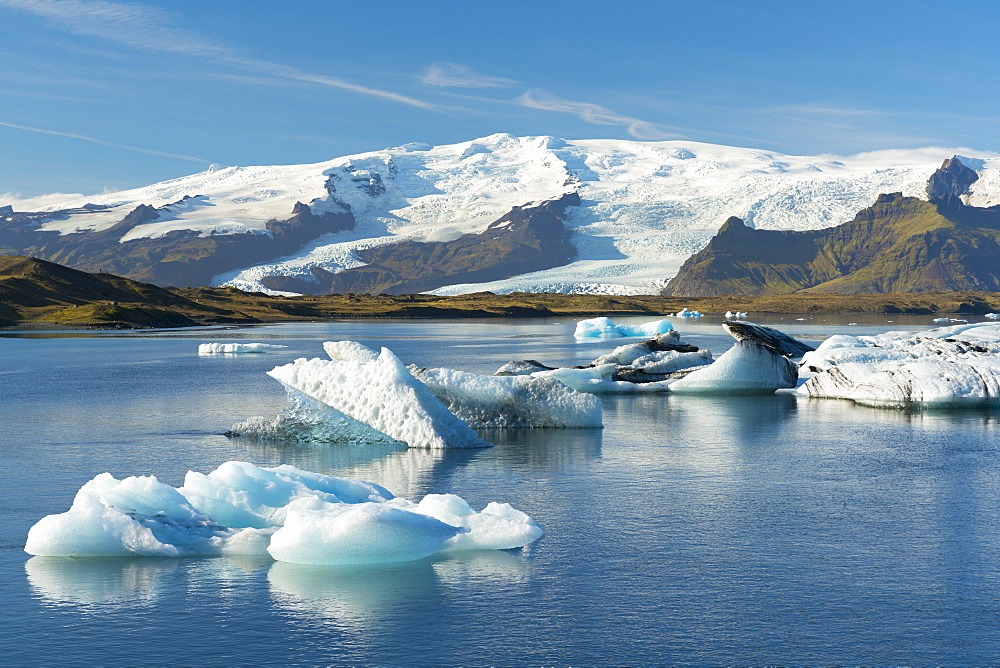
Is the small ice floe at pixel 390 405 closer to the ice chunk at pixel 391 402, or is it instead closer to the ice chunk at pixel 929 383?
the ice chunk at pixel 391 402

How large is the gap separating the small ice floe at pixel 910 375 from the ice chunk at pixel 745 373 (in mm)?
777

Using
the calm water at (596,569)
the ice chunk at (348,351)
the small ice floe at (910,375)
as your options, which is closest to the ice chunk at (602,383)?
the small ice floe at (910,375)

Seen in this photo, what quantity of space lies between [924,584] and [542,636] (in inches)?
146

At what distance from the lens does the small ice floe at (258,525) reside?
961 cm

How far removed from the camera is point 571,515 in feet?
38.9

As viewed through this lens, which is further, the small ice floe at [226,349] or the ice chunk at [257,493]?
the small ice floe at [226,349]

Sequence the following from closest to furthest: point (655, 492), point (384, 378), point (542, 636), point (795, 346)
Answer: point (542, 636)
point (655, 492)
point (384, 378)
point (795, 346)

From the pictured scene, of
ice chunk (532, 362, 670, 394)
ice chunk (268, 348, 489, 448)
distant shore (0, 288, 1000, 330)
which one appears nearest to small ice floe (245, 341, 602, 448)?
ice chunk (268, 348, 489, 448)

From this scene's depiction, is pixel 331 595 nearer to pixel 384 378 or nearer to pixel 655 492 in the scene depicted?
pixel 655 492

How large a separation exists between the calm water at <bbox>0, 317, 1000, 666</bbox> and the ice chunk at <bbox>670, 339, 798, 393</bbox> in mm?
6505

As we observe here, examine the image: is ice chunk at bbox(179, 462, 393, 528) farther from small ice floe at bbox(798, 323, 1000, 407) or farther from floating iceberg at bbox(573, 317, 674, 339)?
floating iceberg at bbox(573, 317, 674, 339)

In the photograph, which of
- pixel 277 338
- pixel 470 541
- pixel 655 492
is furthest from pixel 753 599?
pixel 277 338

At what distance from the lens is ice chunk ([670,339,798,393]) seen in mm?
26141

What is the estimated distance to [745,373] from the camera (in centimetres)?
2612
